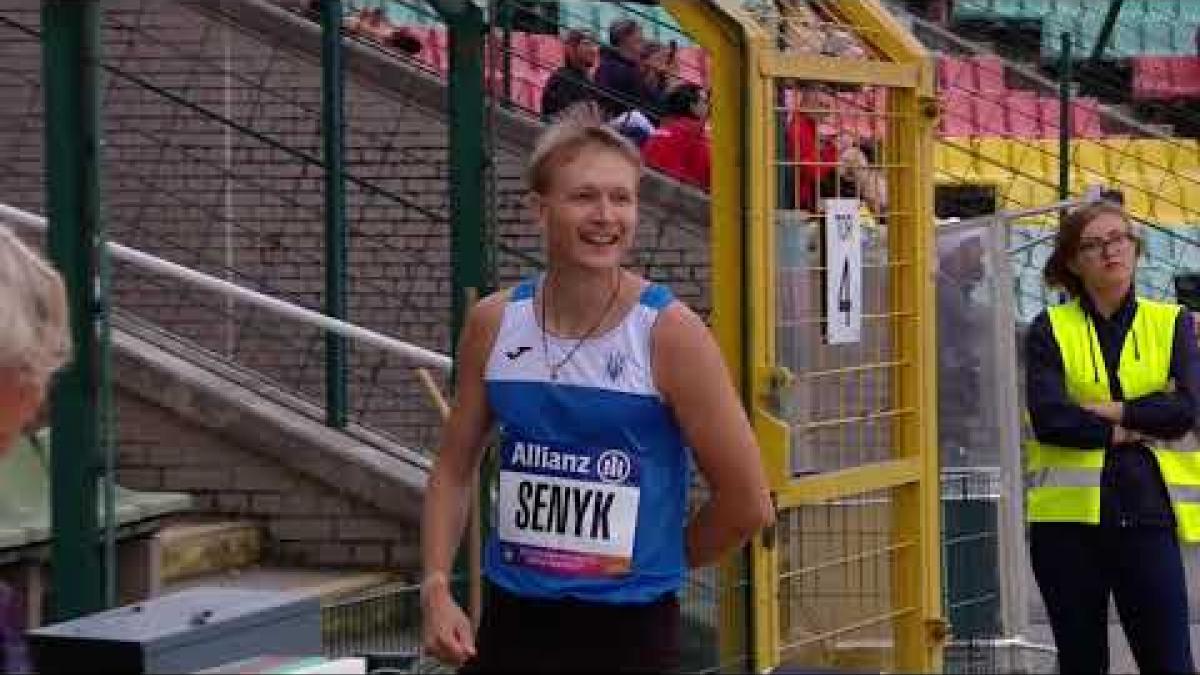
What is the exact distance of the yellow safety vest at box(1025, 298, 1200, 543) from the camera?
7.53 metres

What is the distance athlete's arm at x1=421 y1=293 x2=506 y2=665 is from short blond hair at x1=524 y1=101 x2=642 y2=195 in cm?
29

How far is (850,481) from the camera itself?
7.15 m

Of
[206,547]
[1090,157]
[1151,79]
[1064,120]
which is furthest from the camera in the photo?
[1151,79]

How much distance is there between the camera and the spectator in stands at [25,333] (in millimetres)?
3453

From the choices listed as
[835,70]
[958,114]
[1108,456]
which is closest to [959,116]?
[958,114]

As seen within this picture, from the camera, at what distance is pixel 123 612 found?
434cm

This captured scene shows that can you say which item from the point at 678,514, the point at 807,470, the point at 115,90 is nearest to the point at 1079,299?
the point at 807,470

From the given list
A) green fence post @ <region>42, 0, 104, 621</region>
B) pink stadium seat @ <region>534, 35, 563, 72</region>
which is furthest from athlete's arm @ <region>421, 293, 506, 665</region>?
pink stadium seat @ <region>534, 35, 563, 72</region>

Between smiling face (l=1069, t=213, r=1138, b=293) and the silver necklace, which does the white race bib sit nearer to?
the silver necklace

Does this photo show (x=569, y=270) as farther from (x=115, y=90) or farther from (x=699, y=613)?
(x=115, y=90)

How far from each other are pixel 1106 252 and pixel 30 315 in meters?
4.64

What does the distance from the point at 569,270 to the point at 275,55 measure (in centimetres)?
749

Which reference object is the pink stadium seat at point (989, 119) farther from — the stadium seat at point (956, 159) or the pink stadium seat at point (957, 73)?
the stadium seat at point (956, 159)

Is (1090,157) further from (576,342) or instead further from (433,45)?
(576,342)
